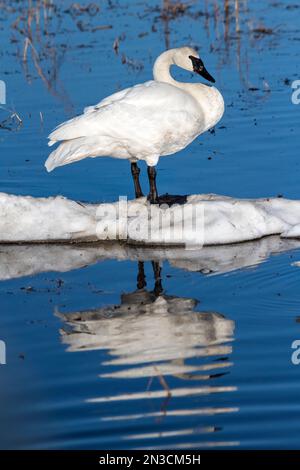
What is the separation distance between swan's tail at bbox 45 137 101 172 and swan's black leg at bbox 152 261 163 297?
47.8 inches

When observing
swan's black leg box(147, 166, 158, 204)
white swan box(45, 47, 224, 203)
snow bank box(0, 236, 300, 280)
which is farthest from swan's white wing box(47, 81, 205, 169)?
snow bank box(0, 236, 300, 280)

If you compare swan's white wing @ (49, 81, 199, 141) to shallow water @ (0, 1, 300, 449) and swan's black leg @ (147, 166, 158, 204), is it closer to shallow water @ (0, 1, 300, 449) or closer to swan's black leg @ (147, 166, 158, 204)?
swan's black leg @ (147, 166, 158, 204)

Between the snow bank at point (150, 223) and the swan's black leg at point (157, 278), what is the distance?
43 cm

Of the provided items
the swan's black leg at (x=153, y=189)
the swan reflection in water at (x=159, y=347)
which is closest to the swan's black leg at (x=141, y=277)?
the swan reflection in water at (x=159, y=347)

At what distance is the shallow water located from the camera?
18.6ft

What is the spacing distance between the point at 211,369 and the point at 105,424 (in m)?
0.90

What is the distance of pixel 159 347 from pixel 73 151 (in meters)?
2.74

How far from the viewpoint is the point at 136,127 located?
29.8 feet

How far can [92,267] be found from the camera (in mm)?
8328

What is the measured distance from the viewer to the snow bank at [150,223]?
8734 mm
